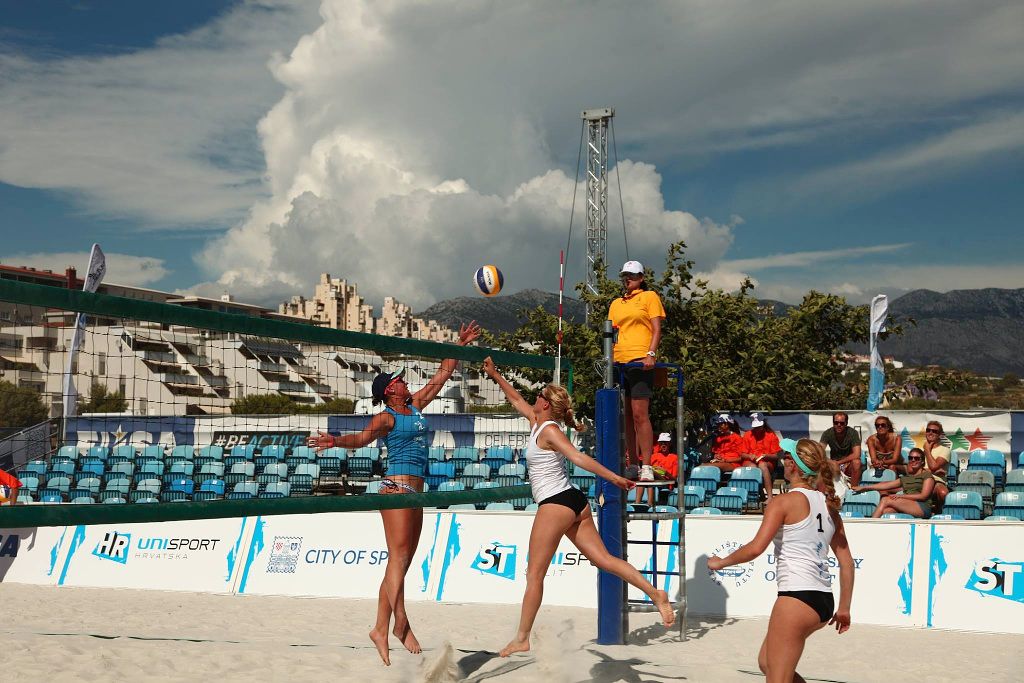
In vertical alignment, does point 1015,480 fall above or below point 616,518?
above

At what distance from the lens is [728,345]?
18266 millimetres

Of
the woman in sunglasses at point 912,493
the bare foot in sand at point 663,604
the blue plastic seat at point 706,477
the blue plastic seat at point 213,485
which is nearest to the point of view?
the bare foot in sand at point 663,604

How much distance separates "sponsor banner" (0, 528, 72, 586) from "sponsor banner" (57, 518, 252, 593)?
0.11 m

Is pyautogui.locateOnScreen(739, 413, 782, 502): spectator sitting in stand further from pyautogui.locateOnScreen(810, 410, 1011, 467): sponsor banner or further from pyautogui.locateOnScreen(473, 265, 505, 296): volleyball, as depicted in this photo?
pyautogui.locateOnScreen(473, 265, 505, 296): volleyball

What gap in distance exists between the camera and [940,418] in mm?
11695

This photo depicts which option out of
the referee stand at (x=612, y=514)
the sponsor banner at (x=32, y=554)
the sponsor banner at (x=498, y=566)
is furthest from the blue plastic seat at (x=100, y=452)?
the referee stand at (x=612, y=514)

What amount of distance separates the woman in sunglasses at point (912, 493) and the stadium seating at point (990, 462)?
5.86 ft

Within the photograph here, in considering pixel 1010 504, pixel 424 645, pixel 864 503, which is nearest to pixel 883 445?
pixel 864 503

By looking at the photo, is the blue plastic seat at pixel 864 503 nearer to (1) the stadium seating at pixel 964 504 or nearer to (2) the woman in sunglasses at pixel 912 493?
(2) the woman in sunglasses at pixel 912 493

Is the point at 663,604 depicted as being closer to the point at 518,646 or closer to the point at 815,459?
the point at 518,646

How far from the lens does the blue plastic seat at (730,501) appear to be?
32.9 ft

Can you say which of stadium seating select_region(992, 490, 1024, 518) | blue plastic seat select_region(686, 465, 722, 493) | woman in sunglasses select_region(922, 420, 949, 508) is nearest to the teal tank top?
blue plastic seat select_region(686, 465, 722, 493)

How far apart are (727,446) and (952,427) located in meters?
2.93

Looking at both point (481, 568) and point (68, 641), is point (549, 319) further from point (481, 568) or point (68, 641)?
point (68, 641)
